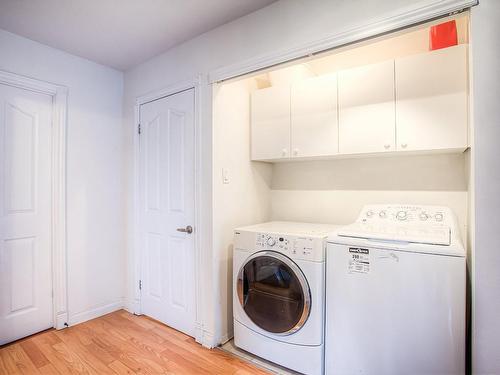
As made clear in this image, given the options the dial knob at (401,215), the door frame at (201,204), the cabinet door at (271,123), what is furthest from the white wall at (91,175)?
the dial knob at (401,215)

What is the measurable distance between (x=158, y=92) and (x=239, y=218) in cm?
134

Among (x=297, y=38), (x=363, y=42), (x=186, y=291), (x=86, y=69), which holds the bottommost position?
(x=186, y=291)

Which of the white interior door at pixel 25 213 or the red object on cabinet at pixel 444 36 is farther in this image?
the white interior door at pixel 25 213

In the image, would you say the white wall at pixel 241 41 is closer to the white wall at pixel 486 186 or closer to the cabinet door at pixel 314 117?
the white wall at pixel 486 186

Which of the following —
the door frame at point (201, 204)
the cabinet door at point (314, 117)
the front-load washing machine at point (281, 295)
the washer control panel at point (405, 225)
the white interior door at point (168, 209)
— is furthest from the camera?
the white interior door at point (168, 209)

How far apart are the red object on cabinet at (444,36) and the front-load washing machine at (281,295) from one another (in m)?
1.43

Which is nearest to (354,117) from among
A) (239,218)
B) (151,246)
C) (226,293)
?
(239,218)

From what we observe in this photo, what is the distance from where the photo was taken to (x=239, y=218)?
90.7 inches

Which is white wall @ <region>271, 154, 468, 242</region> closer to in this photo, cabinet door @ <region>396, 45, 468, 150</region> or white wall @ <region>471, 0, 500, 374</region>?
cabinet door @ <region>396, 45, 468, 150</region>

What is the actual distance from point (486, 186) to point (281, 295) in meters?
1.25

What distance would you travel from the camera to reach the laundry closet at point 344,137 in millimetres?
1660

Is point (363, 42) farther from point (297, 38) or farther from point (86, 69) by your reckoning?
point (86, 69)

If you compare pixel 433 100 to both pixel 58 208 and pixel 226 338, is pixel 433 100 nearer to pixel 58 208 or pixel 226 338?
pixel 226 338

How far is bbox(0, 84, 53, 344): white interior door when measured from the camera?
83.7 inches
